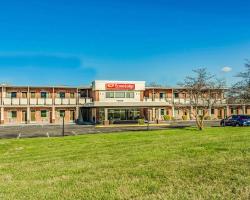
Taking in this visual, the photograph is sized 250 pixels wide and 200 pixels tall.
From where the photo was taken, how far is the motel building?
50906mm

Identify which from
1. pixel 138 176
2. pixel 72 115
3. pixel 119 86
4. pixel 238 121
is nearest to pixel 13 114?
pixel 72 115

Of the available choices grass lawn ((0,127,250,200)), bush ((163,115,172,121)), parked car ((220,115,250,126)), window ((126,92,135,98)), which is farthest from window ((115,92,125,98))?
grass lawn ((0,127,250,200))

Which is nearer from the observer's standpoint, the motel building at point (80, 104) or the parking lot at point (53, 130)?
the parking lot at point (53, 130)

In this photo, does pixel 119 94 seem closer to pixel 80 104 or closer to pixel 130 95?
pixel 130 95

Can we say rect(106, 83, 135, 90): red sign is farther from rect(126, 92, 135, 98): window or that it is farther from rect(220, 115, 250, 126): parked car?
rect(220, 115, 250, 126): parked car

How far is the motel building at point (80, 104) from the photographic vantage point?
50.9 metres

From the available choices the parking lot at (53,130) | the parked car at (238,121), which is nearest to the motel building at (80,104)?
the parked car at (238,121)

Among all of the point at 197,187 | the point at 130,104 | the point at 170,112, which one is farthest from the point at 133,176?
the point at 170,112

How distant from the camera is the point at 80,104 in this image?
178 feet

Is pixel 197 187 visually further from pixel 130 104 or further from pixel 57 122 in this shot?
pixel 57 122

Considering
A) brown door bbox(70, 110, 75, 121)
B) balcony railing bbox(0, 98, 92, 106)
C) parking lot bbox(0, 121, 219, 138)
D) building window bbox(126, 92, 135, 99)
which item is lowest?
parking lot bbox(0, 121, 219, 138)

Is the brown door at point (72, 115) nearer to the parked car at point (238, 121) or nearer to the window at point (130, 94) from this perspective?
the window at point (130, 94)

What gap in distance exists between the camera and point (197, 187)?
686 centimetres

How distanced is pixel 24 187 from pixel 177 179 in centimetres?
382
